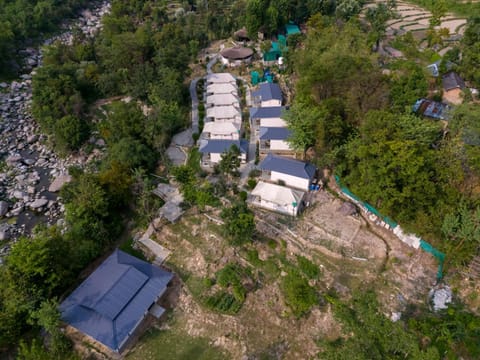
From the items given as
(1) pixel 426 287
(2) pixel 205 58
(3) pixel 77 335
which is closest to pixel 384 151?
(1) pixel 426 287

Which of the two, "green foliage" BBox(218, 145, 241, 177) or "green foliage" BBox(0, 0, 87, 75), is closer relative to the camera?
"green foliage" BBox(218, 145, 241, 177)

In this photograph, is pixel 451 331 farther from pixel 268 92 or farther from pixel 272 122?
pixel 268 92

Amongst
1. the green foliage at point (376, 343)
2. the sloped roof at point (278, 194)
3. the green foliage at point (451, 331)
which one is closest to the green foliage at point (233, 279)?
the sloped roof at point (278, 194)

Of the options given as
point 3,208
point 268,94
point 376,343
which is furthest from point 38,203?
point 376,343

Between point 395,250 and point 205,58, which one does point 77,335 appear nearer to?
point 395,250

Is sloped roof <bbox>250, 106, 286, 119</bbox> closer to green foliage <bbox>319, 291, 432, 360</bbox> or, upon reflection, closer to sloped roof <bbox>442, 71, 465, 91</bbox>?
sloped roof <bbox>442, 71, 465, 91</bbox>

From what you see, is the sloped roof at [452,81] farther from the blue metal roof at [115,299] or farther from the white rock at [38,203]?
the white rock at [38,203]

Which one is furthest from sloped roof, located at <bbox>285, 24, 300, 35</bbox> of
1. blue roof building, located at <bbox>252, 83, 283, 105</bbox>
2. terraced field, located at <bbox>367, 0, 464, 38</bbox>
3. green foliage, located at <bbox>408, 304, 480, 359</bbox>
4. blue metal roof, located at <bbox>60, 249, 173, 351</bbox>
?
green foliage, located at <bbox>408, 304, 480, 359</bbox>
